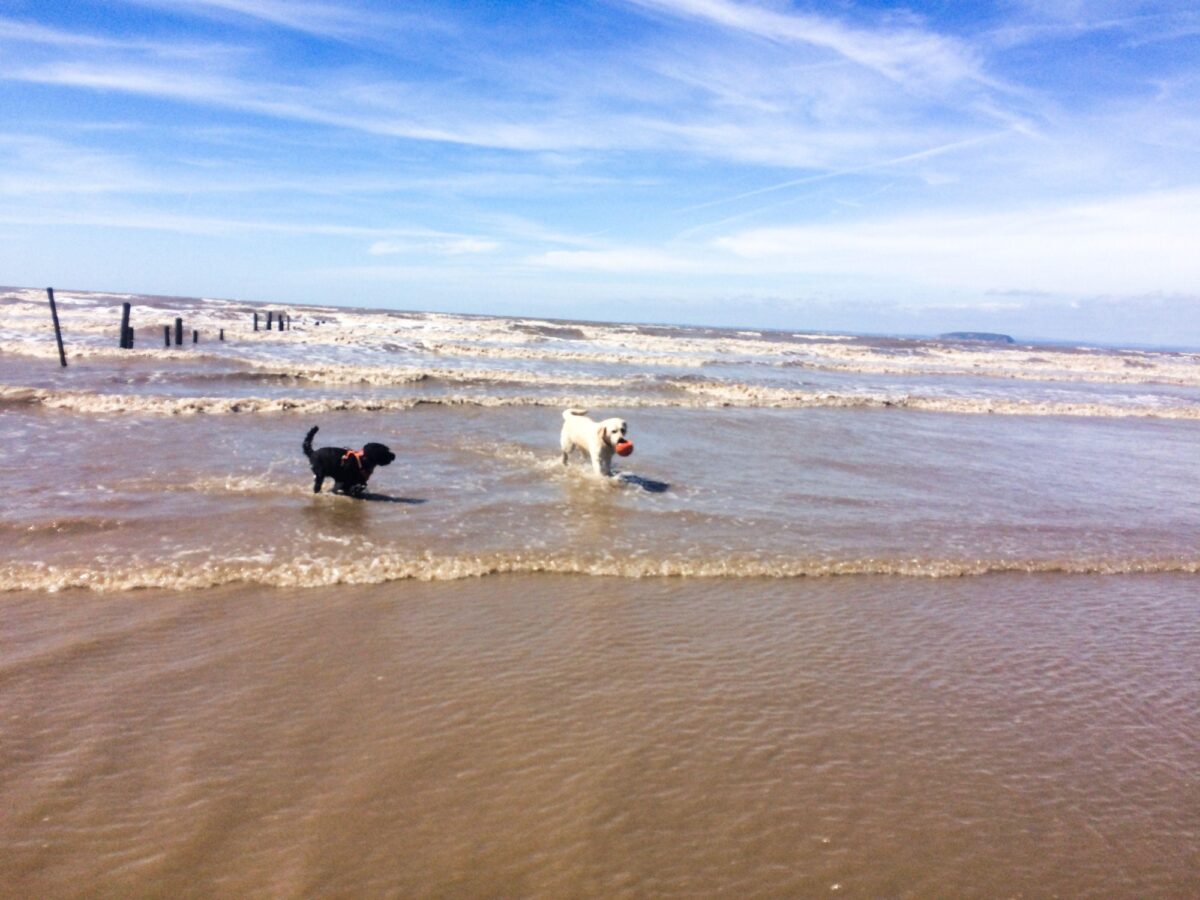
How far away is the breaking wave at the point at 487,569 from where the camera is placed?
652cm

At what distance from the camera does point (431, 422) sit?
1648 centimetres

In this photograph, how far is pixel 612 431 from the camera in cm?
1100

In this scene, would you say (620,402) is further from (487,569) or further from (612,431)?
(487,569)

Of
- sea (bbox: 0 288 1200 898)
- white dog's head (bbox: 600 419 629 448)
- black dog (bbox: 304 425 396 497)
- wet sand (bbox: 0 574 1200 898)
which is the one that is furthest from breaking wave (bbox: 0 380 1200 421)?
wet sand (bbox: 0 574 1200 898)

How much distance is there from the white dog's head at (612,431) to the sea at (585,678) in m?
0.79

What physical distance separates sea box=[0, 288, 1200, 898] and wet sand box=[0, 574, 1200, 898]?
0.07ft

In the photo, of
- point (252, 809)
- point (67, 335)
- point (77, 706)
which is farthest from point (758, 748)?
point (67, 335)

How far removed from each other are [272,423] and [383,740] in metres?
12.8

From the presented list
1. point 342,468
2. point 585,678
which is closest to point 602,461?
point 342,468

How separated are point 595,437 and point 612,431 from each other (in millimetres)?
504

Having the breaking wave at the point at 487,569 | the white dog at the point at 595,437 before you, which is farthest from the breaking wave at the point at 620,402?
the breaking wave at the point at 487,569

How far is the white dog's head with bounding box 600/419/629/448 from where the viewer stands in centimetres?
1091

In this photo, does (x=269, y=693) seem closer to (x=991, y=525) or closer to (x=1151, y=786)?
(x=1151, y=786)

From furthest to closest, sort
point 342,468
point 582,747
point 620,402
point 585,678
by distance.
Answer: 1. point 620,402
2. point 342,468
3. point 585,678
4. point 582,747
